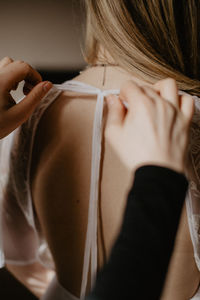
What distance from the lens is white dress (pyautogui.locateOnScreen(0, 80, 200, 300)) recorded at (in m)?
0.47

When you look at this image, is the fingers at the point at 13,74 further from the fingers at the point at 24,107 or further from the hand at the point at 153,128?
the hand at the point at 153,128

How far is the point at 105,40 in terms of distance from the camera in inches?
20.6

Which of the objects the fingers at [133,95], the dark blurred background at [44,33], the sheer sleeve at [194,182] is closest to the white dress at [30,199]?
the sheer sleeve at [194,182]

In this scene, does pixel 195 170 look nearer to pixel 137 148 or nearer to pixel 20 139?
pixel 137 148

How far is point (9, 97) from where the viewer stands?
47cm

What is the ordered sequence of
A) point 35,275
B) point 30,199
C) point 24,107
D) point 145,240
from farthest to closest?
1. point 35,275
2. point 30,199
3. point 24,107
4. point 145,240

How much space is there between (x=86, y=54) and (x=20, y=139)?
26cm

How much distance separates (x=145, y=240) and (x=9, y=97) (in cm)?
34

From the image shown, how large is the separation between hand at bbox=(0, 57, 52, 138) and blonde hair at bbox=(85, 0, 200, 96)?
0.52 feet

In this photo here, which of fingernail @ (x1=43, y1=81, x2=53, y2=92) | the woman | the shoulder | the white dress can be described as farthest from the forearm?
fingernail @ (x1=43, y1=81, x2=53, y2=92)

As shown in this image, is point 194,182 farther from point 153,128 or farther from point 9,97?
point 9,97

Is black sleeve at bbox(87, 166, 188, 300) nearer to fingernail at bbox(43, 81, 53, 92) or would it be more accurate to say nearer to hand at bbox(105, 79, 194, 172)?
hand at bbox(105, 79, 194, 172)

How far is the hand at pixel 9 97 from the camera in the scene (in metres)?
0.46

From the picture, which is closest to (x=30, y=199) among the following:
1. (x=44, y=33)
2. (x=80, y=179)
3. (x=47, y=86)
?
(x=80, y=179)
